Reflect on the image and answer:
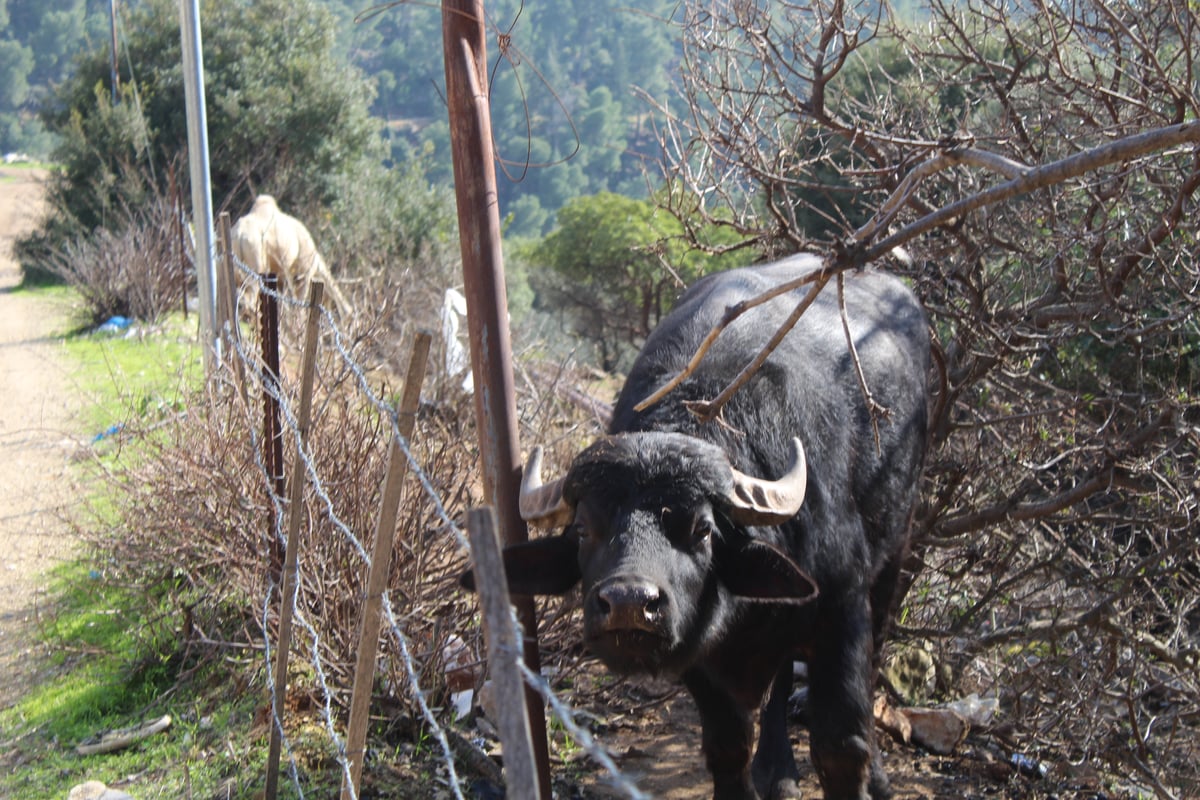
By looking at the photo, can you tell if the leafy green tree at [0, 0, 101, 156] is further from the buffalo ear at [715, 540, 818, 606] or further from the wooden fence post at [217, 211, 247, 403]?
the buffalo ear at [715, 540, 818, 606]

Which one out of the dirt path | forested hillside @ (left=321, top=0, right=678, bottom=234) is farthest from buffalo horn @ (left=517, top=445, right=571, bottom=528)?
forested hillside @ (left=321, top=0, right=678, bottom=234)

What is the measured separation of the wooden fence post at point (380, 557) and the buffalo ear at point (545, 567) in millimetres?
752

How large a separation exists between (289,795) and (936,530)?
10.7 feet

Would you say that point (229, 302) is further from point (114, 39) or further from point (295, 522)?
point (114, 39)

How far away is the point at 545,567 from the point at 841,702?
1204mm

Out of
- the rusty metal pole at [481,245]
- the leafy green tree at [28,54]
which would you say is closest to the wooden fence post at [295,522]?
the rusty metal pole at [481,245]

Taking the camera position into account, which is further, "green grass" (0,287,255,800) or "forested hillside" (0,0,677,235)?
"forested hillside" (0,0,677,235)

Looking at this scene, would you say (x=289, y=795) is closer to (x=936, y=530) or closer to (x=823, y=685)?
(x=823, y=685)

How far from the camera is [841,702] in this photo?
4.05 meters

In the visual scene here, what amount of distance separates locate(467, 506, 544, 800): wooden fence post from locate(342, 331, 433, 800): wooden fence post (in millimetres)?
1223

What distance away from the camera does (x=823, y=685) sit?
13.4 feet

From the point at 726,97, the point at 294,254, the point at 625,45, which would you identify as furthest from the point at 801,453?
the point at 625,45

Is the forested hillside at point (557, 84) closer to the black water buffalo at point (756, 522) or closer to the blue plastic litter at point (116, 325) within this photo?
the blue plastic litter at point (116, 325)

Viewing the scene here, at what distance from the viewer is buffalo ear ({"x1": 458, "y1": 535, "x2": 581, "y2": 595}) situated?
12.0ft
